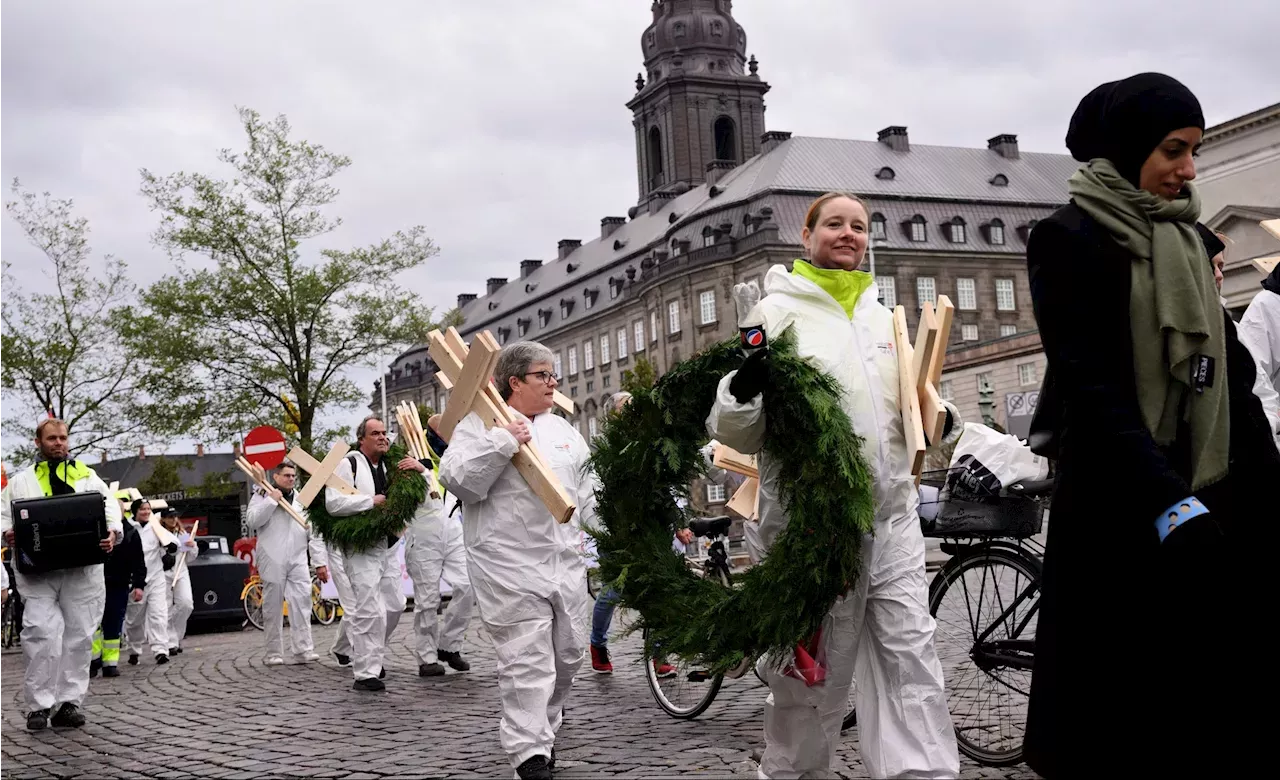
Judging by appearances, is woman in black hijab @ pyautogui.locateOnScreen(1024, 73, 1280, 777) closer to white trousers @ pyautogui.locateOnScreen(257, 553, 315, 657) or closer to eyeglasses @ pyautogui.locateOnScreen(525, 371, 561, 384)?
eyeglasses @ pyautogui.locateOnScreen(525, 371, 561, 384)

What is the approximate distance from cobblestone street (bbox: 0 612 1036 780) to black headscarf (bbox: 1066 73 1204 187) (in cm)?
287

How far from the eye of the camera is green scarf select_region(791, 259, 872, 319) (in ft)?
18.2

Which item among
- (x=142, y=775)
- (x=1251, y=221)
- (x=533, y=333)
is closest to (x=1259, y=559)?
(x=142, y=775)

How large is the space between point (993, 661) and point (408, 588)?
17980 mm

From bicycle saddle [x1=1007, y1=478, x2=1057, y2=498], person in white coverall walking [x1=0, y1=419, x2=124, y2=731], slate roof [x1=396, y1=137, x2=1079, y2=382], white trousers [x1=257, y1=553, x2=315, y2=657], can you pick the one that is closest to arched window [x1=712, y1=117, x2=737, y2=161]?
slate roof [x1=396, y1=137, x2=1079, y2=382]

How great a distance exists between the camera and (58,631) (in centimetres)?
1005

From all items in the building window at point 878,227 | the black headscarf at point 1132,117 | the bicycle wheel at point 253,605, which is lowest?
the bicycle wheel at point 253,605

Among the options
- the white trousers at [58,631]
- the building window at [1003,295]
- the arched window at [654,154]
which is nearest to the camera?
the white trousers at [58,631]

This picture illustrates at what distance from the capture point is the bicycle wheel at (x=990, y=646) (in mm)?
6324

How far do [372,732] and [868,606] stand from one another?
4.25 m

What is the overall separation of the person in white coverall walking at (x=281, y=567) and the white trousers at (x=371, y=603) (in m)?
2.25

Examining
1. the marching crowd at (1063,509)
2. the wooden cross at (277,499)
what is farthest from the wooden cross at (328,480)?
the wooden cross at (277,499)

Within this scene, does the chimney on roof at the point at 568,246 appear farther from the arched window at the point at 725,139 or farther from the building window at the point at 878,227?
the building window at the point at 878,227

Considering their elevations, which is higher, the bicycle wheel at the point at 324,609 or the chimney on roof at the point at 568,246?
the chimney on roof at the point at 568,246
